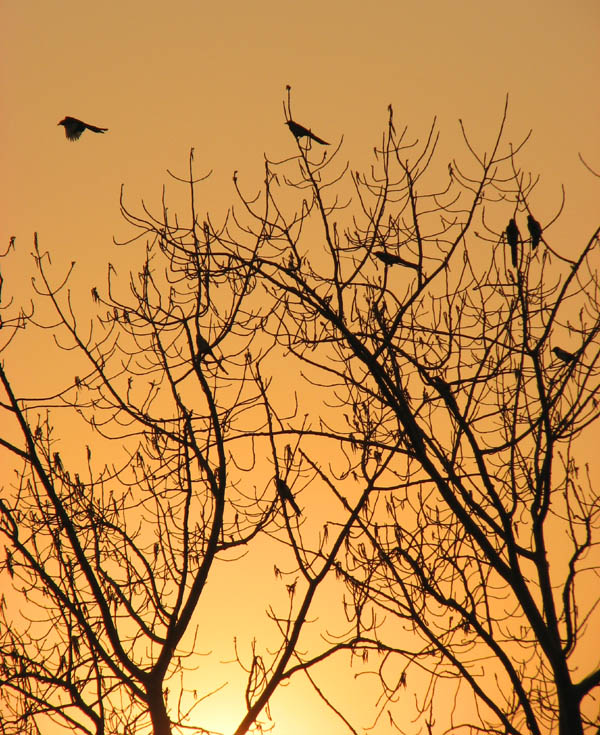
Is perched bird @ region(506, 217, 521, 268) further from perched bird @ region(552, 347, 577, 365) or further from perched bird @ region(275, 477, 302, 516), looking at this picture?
perched bird @ region(275, 477, 302, 516)

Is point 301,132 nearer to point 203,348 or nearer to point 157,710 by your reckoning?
point 203,348

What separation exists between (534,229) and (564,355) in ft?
2.42

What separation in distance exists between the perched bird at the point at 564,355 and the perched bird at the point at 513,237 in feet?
→ 1.89

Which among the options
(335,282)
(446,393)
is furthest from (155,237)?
(446,393)

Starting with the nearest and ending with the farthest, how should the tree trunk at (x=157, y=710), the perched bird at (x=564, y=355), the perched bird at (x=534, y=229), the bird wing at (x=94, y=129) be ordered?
the perched bird at (x=564, y=355) → the perched bird at (x=534, y=229) → the tree trunk at (x=157, y=710) → the bird wing at (x=94, y=129)

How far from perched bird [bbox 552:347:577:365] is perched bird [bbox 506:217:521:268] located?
0.58 m

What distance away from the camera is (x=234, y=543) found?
18.0 feet

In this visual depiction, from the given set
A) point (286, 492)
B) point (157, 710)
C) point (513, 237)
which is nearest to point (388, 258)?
point (513, 237)

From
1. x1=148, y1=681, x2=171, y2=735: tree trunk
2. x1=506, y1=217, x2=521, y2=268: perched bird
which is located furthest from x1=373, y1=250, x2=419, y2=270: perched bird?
x1=148, y1=681, x2=171, y2=735: tree trunk

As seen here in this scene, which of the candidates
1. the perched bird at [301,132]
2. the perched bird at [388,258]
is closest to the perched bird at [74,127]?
the perched bird at [301,132]

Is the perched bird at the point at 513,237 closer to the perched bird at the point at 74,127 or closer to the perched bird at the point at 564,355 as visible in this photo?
the perched bird at the point at 564,355

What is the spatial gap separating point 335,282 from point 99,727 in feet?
10.1

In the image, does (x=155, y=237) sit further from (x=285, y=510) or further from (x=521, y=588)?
(x=521, y=588)

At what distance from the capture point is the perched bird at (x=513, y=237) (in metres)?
4.75
